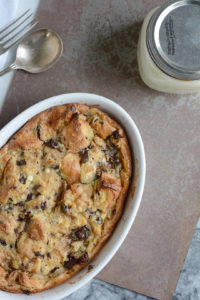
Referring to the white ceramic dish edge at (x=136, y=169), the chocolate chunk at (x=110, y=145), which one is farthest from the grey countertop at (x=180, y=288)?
the chocolate chunk at (x=110, y=145)

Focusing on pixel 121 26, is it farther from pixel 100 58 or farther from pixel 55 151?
pixel 55 151

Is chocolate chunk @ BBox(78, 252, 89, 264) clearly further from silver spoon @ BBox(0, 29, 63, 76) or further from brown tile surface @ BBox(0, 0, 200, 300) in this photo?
silver spoon @ BBox(0, 29, 63, 76)

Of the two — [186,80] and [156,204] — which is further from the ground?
[186,80]

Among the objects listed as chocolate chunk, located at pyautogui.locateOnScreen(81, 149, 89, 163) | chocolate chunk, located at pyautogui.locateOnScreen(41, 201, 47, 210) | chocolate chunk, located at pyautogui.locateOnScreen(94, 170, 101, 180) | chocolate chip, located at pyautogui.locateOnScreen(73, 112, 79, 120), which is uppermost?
chocolate chip, located at pyautogui.locateOnScreen(73, 112, 79, 120)

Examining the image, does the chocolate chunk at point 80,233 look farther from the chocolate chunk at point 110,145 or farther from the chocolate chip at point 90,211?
the chocolate chunk at point 110,145

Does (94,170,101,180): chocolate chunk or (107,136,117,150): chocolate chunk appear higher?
(107,136,117,150): chocolate chunk

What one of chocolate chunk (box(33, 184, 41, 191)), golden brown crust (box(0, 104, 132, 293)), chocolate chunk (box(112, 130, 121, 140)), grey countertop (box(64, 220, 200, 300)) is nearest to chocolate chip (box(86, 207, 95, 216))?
golden brown crust (box(0, 104, 132, 293))

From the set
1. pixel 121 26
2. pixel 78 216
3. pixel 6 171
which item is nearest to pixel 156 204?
pixel 78 216

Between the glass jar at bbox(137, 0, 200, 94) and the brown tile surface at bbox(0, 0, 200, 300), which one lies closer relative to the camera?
the glass jar at bbox(137, 0, 200, 94)

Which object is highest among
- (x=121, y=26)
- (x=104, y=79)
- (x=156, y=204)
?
(x=121, y=26)
